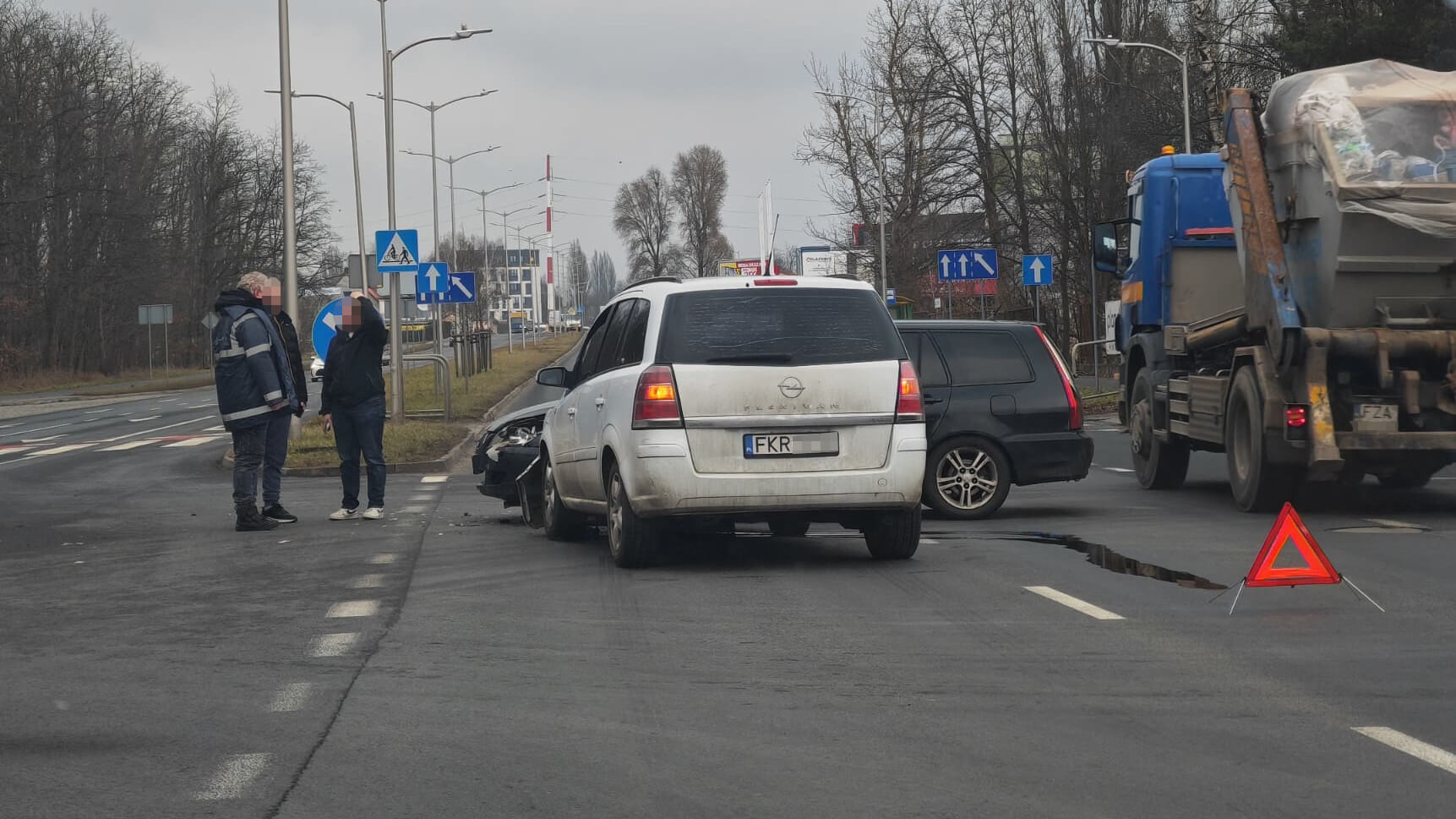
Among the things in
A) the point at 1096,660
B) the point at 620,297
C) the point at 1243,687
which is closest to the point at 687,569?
the point at 620,297

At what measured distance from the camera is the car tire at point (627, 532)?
10.4m

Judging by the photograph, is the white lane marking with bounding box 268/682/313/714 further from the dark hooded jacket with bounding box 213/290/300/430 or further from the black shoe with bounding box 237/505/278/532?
the dark hooded jacket with bounding box 213/290/300/430

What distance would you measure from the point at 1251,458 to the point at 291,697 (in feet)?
29.7

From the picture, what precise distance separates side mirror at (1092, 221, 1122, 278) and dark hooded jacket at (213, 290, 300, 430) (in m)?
8.43

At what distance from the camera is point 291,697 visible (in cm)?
664

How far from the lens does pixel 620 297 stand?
467 inches

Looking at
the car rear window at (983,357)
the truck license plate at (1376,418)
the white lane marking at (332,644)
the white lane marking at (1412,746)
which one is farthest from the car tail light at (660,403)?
the truck license plate at (1376,418)

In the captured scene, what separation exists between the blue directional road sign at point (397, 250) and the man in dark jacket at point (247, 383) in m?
14.2

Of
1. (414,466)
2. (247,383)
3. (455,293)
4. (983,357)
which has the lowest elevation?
(414,466)

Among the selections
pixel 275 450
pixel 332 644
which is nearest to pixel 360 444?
pixel 275 450

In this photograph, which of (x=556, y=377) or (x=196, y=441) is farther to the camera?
(x=196, y=441)

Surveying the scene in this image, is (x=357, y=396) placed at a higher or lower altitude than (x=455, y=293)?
lower

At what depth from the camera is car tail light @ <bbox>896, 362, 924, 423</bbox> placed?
10.3 metres

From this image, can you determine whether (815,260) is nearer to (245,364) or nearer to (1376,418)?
(245,364)
